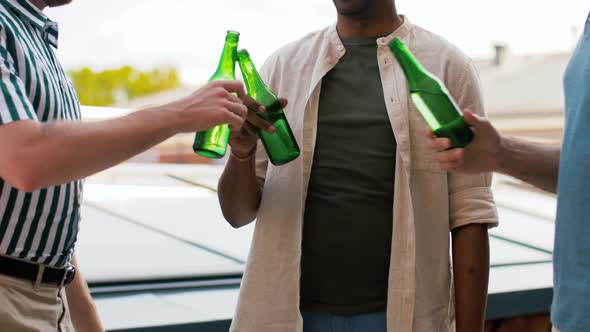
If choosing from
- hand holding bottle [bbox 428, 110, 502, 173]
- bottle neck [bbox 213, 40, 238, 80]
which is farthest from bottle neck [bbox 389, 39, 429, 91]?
bottle neck [bbox 213, 40, 238, 80]

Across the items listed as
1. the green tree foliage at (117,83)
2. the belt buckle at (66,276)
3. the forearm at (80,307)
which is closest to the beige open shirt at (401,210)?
the forearm at (80,307)

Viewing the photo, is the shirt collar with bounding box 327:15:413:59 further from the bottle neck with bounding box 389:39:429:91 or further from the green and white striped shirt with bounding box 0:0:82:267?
the green and white striped shirt with bounding box 0:0:82:267

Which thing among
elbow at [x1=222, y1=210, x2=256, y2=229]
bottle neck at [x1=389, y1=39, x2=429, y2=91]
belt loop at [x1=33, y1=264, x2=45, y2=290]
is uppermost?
bottle neck at [x1=389, y1=39, x2=429, y2=91]

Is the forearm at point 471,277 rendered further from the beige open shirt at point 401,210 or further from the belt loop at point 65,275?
the belt loop at point 65,275

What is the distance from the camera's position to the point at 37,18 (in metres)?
1.32

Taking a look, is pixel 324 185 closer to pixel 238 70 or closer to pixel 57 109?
pixel 238 70

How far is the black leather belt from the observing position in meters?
1.21

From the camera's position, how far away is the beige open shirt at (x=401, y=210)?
1.60m

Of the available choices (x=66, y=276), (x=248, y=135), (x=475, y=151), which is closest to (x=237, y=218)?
(x=248, y=135)

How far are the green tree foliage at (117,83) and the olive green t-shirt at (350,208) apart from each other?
37.2 m

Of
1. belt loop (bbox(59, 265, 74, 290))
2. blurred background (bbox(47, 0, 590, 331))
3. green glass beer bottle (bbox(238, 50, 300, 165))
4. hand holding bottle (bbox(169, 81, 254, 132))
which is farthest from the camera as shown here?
blurred background (bbox(47, 0, 590, 331))

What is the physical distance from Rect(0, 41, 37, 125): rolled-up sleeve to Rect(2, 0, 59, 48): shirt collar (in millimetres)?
158

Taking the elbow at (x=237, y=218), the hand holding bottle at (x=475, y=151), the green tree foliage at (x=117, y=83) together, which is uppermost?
the hand holding bottle at (x=475, y=151)

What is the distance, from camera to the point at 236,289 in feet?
7.87
